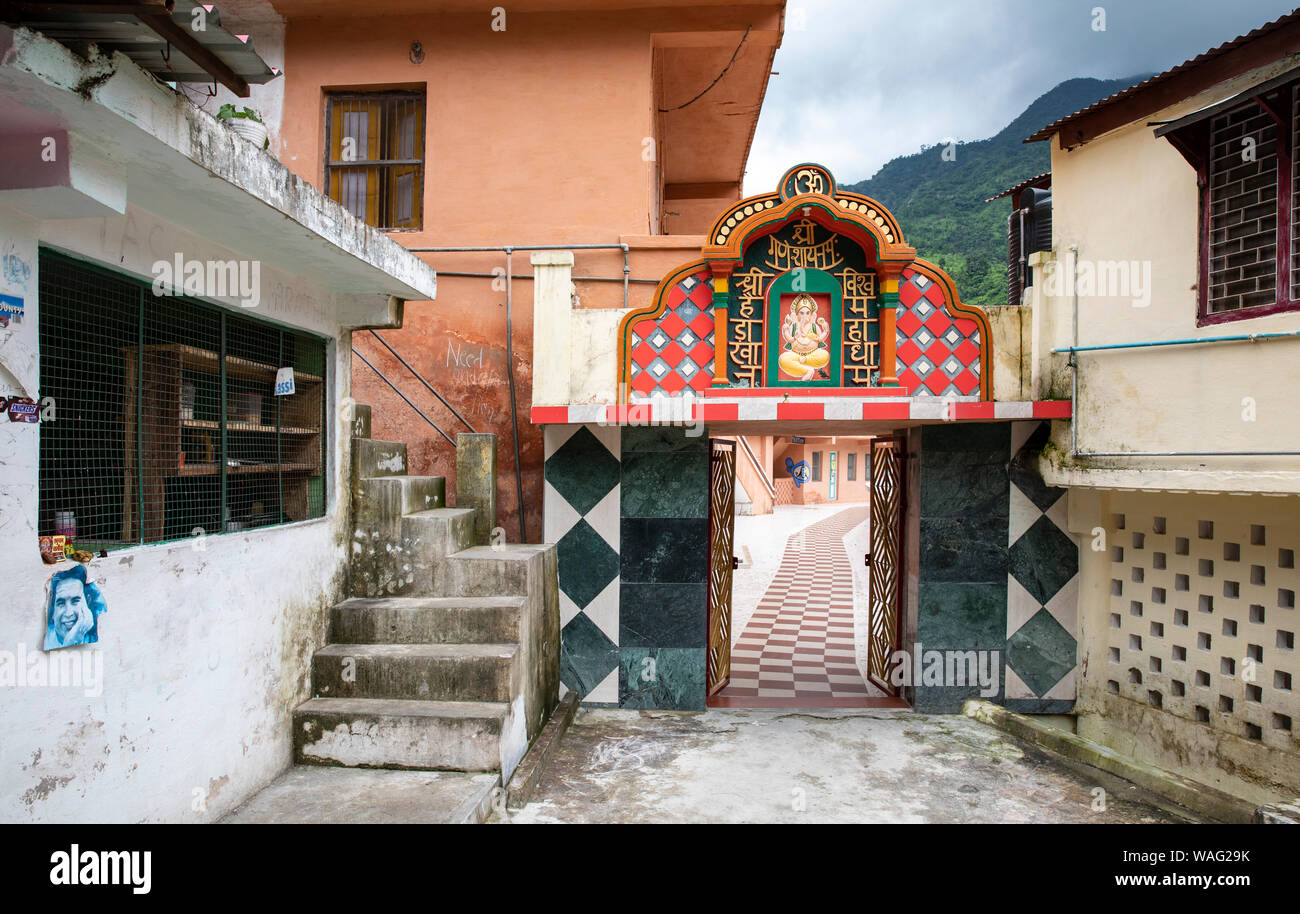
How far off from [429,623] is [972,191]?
4064cm

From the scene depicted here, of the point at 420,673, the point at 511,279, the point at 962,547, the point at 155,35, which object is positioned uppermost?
the point at 511,279

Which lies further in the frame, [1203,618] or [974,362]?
[974,362]

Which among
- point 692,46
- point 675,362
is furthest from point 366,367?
point 692,46

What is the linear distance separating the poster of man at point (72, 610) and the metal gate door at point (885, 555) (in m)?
6.68

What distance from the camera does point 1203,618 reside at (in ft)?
20.6

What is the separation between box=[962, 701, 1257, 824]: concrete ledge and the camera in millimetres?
5121

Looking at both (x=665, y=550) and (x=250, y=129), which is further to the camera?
(x=665, y=550)

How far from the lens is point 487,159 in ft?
28.2

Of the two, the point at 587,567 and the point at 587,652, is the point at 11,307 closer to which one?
the point at 587,567

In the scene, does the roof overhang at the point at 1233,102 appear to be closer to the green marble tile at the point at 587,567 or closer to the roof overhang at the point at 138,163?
the green marble tile at the point at 587,567

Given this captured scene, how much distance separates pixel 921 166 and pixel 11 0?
6005 cm

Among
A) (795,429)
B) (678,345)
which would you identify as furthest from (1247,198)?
(678,345)

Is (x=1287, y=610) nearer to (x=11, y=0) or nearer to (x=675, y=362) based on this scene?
(x=675, y=362)

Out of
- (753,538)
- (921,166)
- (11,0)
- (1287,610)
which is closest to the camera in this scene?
(11,0)
